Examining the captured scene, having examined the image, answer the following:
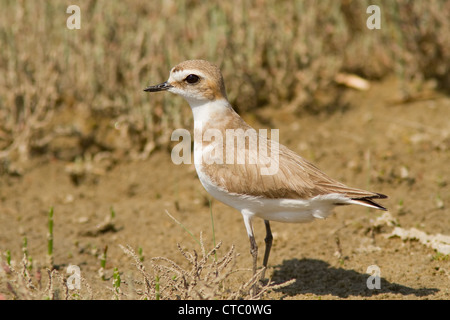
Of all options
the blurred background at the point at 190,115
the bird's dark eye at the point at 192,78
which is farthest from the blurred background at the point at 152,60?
the bird's dark eye at the point at 192,78

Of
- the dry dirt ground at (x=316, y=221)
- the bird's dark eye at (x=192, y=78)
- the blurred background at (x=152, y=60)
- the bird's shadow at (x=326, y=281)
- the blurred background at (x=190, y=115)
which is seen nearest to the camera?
the bird's shadow at (x=326, y=281)

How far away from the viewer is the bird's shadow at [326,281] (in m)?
4.61

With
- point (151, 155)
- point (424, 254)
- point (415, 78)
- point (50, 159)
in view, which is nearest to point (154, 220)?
point (151, 155)

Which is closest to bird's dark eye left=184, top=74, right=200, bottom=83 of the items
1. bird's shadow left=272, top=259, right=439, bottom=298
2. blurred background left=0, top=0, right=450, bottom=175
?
bird's shadow left=272, top=259, right=439, bottom=298

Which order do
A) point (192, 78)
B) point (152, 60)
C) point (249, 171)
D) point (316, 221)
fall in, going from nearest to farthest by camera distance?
point (249, 171) → point (192, 78) → point (316, 221) → point (152, 60)

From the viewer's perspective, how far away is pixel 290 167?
4598 millimetres

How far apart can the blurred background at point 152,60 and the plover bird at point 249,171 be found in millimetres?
2355

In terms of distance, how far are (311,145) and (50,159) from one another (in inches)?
127

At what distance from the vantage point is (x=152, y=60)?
7289 mm

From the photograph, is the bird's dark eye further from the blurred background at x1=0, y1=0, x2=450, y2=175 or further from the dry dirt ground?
the blurred background at x1=0, y1=0, x2=450, y2=175

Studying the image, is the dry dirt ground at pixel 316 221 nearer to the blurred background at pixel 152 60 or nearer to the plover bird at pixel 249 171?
the blurred background at pixel 152 60

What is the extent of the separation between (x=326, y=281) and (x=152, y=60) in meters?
3.66

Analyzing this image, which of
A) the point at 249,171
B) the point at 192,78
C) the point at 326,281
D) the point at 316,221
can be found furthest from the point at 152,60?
the point at 326,281

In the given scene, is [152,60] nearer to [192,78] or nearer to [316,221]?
[192,78]
